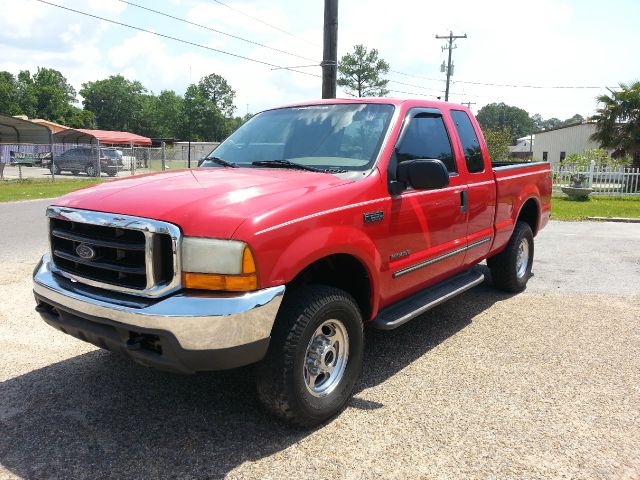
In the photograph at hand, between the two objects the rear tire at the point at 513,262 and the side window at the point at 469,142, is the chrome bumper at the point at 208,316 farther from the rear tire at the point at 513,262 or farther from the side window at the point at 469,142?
the rear tire at the point at 513,262

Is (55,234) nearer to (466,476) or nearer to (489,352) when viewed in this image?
(466,476)

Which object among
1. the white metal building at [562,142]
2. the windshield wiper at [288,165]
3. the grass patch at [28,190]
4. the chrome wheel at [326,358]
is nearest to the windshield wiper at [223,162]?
the windshield wiper at [288,165]

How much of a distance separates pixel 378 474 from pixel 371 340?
198 cm

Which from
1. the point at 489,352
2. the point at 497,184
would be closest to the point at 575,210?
the point at 497,184

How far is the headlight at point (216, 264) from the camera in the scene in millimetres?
2621

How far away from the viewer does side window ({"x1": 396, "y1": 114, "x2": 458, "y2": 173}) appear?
158 inches

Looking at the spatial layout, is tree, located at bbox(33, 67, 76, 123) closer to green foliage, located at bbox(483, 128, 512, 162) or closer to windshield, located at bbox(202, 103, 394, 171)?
green foliage, located at bbox(483, 128, 512, 162)

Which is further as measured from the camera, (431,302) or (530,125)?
(530,125)

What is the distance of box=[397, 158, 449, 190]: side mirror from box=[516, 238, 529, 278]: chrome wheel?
2973 millimetres

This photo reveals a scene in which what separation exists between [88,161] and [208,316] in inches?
1226

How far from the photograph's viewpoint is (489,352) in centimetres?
439

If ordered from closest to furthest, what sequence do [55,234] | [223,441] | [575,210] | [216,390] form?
[223,441], [55,234], [216,390], [575,210]

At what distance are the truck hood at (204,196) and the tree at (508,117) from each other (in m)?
159

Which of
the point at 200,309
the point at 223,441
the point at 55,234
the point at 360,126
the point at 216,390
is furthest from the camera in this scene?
the point at 360,126
